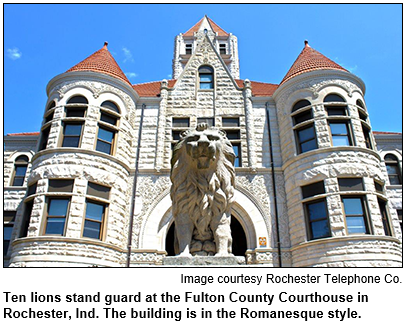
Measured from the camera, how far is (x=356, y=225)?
11.2 m

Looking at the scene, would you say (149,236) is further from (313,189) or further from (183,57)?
(183,57)

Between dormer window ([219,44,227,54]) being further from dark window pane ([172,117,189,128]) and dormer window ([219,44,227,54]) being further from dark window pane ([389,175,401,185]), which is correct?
dark window pane ([389,175,401,185])

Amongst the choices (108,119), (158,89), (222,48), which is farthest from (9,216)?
(222,48)

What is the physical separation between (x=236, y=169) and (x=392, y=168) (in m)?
9.96

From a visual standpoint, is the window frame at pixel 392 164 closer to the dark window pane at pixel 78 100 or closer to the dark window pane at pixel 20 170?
the dark window pane at pixel 78 100

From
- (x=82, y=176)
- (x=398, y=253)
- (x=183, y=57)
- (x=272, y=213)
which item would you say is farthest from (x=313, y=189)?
(x=183, y=57)

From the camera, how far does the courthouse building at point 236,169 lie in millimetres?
11203

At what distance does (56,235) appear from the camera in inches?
438

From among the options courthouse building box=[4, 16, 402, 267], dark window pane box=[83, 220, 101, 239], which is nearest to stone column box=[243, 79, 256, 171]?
courthouse building box=[4, 16, 402, 267]

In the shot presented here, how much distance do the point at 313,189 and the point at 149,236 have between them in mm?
6920

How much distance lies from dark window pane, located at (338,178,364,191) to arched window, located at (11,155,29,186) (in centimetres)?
1603

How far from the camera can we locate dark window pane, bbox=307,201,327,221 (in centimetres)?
1173

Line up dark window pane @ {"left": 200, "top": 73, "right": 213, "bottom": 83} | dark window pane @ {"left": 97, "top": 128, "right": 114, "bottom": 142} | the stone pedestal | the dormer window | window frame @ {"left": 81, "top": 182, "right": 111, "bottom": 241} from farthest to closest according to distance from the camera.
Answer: the dormer window → dark window pane @ {"left": 200, "top": 73, "right": 213, "bottom": 83} → dark window pane @ {"left": 97, "top": 128, "right": 114, "bottom": 142} → window frame @ {"left": 81, "top": 182, "right": 111, "bottom": 241} → the stone pedestal

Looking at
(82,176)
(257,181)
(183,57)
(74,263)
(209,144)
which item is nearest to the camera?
(209,144)
